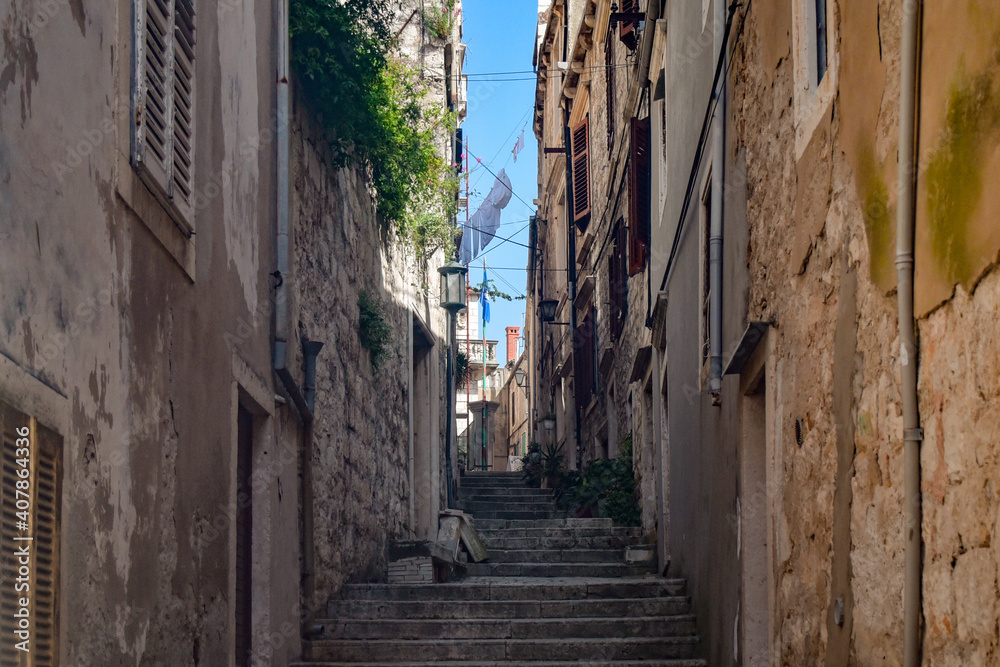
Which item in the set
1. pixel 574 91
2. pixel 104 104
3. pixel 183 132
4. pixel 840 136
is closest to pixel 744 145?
pixel 840 136

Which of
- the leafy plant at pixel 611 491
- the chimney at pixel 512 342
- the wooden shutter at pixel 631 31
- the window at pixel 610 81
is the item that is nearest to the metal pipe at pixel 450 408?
the leafy plant at pixel 611 491

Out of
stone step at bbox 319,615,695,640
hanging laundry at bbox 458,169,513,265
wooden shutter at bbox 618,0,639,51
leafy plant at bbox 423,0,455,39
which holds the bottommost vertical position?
stone step at bbox 319,615,695,640

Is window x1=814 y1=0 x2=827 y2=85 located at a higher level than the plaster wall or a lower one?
higher

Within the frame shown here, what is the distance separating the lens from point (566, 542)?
10.9m

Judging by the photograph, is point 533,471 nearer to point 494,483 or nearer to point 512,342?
point 494,483

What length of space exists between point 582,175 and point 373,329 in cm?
879

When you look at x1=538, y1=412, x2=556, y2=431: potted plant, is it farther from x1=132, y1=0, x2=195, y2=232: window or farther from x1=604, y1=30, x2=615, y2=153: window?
x1=132, y1=0, x2=195, y2=232: window

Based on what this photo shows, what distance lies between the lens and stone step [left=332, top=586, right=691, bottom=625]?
793 cm

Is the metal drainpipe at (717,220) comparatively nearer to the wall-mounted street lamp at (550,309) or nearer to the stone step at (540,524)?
the stone step at (540,524)

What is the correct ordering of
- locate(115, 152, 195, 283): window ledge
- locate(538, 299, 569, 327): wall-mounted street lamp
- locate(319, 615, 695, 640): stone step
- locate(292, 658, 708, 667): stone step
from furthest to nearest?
1. locate(538, 299, 569, 327): wall-mounted street lamp
2. locate(319, 615, 695, 640): stone step
3. locate(292, 658, 708, 667): stone step
4. locate(115, 152, 195, 283): window ledge

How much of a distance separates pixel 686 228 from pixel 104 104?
493 centimetres

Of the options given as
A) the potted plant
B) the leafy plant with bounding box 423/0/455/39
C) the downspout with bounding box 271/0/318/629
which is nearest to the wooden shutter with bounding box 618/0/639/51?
the leafy plant with bounding box 423/0/455/39

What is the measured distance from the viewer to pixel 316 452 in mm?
7625

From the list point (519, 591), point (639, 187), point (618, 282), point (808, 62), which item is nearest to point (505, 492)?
point (618, 282)
